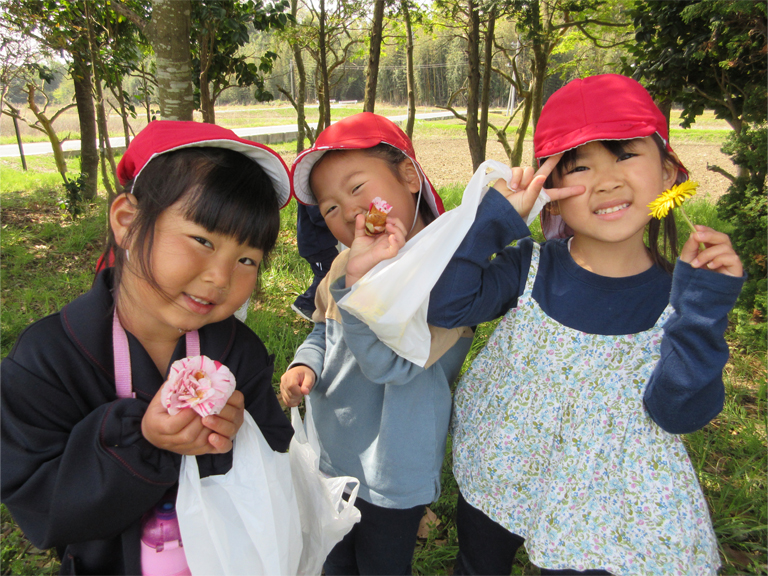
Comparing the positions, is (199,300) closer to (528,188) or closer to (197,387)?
(197,387)

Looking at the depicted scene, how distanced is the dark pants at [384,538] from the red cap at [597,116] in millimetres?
1111

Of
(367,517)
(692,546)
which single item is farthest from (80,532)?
(692,546)

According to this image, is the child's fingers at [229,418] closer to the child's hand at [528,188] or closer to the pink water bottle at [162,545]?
the pink water bottle at [162,545]

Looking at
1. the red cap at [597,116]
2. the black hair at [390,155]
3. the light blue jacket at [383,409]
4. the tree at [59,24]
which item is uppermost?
the tree at [59,24]

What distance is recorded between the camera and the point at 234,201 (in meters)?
1.19

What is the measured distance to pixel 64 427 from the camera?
3.53 ft

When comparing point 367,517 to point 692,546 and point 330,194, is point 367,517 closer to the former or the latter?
point 692,546

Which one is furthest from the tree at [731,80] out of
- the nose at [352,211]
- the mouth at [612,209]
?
the nose at [352,211]

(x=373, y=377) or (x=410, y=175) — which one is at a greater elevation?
(x=410, y=175)

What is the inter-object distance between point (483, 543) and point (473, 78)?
4.03 meters

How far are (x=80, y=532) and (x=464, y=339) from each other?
1071mm

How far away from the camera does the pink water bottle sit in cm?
117

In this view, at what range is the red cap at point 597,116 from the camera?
46.5 inches

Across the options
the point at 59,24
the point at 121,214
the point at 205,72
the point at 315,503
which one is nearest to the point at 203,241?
the point at 121,214
